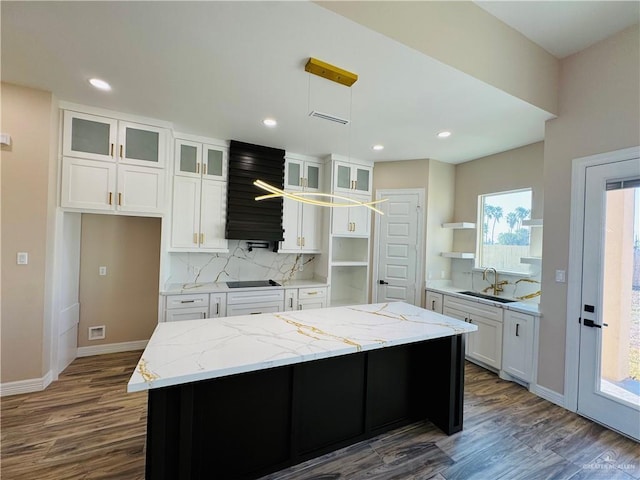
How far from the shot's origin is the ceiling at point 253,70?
165 cm

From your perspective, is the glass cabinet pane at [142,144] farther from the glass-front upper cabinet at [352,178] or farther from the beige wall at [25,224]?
the glass-front upper cabinet at [352,178]

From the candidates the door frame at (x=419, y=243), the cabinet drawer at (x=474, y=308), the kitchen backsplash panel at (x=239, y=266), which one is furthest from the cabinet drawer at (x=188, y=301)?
the cabinet drawer at (x=474, y=308)

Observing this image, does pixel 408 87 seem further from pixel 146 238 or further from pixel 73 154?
pixel 146 238

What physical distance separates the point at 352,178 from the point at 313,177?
1.96ft

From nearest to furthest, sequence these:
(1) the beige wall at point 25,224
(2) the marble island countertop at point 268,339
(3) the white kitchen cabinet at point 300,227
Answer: (2) the marble island countertop at point 268,339, (1) the beige wall at point 25,224, (3) the white kitchen cabinet at point 300,227

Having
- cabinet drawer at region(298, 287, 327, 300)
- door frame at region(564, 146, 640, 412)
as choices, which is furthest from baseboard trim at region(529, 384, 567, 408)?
cabinet drawer at region(298, 287, 327, 300)

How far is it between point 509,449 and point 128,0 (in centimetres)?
382

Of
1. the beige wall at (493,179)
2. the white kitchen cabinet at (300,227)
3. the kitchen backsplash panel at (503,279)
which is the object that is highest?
the beige wall at (493,179)

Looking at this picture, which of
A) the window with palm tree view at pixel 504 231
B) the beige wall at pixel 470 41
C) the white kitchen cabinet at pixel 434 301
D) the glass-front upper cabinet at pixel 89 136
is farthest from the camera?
the white kitchen cabinet at pixel 434 301

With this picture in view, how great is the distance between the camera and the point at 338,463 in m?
1.86

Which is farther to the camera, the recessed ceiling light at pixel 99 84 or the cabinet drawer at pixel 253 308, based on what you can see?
the cabinet drawer at pixel 253 308

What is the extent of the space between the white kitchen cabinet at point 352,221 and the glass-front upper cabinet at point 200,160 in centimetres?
167

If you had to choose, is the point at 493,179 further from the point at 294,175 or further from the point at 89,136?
the point at 89,136

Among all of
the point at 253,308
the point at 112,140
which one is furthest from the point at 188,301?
the point at 112,140
